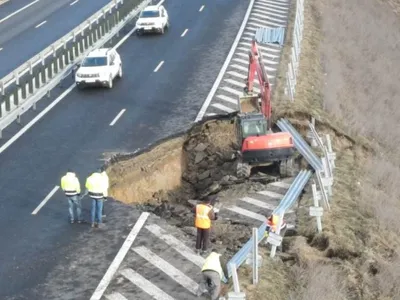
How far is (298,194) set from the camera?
79.9 ft

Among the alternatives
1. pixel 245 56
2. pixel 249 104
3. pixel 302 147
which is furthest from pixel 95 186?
pixel 245 56

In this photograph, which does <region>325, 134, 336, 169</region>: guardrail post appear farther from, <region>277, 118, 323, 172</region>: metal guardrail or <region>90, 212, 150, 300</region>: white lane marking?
<region>90, 212, 150, 300</region>: white lane marking

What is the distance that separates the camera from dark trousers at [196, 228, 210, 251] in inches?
799

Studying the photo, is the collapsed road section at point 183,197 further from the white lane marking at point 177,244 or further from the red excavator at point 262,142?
the red excavator at point 262,142

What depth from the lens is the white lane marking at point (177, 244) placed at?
66.9ft

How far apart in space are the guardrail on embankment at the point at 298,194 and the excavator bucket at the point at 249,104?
3.44ft

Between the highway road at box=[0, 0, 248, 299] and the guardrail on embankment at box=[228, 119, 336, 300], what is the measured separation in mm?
3782

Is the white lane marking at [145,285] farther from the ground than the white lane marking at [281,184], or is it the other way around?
the white lane marking at [145,285]

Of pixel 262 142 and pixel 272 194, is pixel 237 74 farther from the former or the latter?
pixel 272 194

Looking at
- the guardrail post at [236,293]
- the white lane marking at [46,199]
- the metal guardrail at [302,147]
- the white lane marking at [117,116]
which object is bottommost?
the white lane marking at [117,116]

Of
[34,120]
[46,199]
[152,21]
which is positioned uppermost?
[152,21]

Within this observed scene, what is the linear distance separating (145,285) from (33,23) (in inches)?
1375

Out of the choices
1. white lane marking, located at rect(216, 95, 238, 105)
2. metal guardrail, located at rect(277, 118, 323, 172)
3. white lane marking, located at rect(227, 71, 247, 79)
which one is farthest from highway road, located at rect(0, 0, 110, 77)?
metal guardrail, located at rect(277, 118, 323, 172)

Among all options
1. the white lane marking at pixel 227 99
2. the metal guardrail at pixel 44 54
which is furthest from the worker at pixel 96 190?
the white lane marking at pixel 227 99
